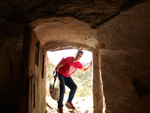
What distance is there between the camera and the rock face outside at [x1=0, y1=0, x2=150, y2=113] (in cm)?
106

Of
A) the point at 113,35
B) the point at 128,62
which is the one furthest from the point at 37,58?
the point at 128,62

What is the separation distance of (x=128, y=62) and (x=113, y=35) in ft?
0.95

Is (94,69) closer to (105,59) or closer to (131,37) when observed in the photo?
(105,59)

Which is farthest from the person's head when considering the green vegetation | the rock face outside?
the green vegetation

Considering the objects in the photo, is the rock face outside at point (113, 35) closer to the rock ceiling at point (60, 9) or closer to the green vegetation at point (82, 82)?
the rock ceiling at point (60, 9)

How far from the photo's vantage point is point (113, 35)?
122 centimetres

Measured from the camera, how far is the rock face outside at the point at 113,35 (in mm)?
1058

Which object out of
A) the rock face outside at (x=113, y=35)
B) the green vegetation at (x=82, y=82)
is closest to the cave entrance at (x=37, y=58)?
the rock face outside at (x=113, y=35)

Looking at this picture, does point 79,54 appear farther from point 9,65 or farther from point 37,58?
point 9,65

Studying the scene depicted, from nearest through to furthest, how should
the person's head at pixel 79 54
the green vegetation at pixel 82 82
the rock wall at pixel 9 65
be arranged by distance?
the rock wall at pixel 9 65, the person's head at pixel 79 54, the green vegetation at pixel 82 82

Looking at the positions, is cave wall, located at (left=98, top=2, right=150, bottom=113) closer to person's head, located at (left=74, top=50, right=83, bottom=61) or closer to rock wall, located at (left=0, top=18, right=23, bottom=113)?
rock wall, located at (left=0, top=18, right=23, bottom=113)

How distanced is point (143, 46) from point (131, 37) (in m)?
0.13

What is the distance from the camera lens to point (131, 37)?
1.15 metres

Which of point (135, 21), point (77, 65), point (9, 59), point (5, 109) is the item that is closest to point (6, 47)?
point (9, 59)
